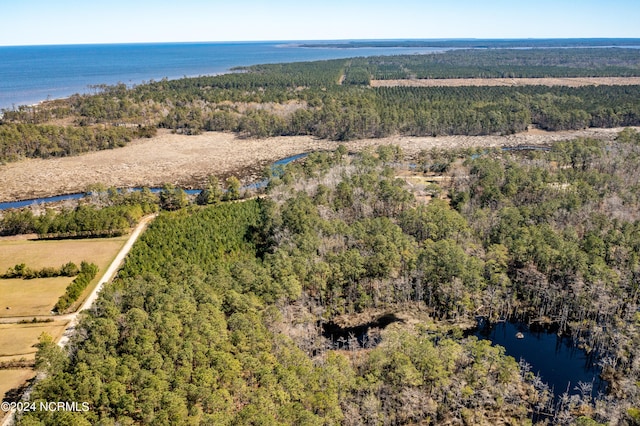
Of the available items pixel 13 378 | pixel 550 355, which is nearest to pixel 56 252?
pixel 13 378

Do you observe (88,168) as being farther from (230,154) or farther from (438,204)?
(438,204)

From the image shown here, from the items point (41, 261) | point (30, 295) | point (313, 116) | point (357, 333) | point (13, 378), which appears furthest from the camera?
point (313, 116)

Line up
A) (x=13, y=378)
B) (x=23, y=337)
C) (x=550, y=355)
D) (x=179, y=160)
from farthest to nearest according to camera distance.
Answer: (x=179, y=160), (x=23, y=337), (x=550, y=355), (x=13, y=378)

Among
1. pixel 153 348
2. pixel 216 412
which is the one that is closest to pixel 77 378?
pixel 153 348

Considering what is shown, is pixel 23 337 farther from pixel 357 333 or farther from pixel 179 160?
pixel 179 160

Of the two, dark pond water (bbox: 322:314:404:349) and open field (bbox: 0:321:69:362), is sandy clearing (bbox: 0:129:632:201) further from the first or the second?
dark pond water (bbox: 322:314:404:349)

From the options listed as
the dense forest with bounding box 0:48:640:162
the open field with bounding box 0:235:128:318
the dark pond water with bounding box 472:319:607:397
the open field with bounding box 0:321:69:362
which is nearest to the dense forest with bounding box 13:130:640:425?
the dark pond water with bounding box 472:319:607:397

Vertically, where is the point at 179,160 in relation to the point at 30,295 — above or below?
above

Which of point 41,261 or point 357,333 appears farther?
point 41,261

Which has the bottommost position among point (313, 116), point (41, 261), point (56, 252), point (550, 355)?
point (550, 355)
